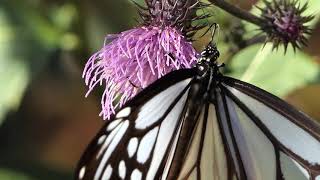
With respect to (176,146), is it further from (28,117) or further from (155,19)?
(28,117)

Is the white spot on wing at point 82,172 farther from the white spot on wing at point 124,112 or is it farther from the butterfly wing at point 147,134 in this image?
the white spot on wing at point 124,112

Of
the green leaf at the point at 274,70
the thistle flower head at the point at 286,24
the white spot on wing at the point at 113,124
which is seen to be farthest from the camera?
the green leaf at the point at 274,70

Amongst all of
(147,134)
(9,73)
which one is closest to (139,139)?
(147,134)

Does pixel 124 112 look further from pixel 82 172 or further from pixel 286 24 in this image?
pixel 286 24

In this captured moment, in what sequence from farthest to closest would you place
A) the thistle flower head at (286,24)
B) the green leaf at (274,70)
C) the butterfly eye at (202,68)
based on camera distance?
the green leaf at (274,70) < the thistle flower head at (286,24) < the butterfly eye at (202,68)

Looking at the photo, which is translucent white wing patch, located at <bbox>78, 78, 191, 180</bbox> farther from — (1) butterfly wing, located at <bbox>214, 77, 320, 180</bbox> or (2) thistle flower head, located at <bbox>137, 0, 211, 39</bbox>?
(2) thistle flower head, located at <bbox>137, 0, 211, 39</bbox>

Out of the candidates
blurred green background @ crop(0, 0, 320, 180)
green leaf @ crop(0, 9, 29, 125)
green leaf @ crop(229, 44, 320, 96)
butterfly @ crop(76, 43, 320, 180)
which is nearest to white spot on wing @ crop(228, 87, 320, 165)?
butterfly @ crop(76, 43, 320, 180)

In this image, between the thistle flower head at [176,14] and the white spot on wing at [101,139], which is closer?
the white spot on wing at [101,139]

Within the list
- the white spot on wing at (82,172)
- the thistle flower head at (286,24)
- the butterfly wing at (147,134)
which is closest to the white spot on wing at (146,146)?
the butterfly wing at (147,134)
